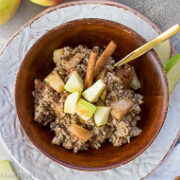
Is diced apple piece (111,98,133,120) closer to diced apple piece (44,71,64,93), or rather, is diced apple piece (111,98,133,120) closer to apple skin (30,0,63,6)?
diced apple piece (44,71,64,93)

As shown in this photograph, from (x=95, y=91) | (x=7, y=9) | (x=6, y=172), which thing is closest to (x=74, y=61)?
(x=95, y=91)

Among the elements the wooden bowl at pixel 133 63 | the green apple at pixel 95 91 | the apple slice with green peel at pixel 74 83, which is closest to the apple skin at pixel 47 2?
the wooden bowl at pixel 133 63

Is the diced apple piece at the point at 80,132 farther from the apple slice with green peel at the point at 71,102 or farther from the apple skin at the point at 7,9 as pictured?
the apple skin at the point at 7,9

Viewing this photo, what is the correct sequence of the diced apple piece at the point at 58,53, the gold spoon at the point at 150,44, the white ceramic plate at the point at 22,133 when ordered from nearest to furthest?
the gold spoon at the point at 150,44, the diced apple piece at the point at 58,53, the white ceramic plate at the point at 22,133

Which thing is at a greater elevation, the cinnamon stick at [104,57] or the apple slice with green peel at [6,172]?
the cinnamon stick at [104,57]

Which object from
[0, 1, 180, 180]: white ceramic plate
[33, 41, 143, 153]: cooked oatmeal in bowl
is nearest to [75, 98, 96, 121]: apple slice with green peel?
[33, 41, 143, 153]: cooked oatmeal in bowl

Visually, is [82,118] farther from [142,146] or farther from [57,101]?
[142,146]

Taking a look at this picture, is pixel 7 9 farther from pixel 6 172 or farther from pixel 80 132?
pixel 6 172

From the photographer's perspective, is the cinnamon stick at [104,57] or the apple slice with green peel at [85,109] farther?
the cinnamon stick at [104,57]
